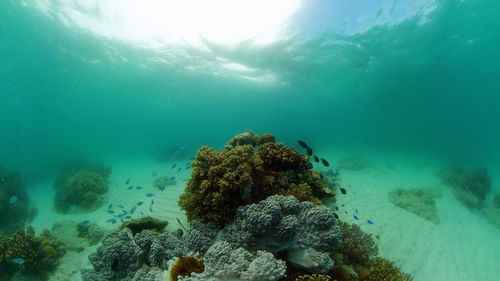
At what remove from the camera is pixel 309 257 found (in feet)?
11.2

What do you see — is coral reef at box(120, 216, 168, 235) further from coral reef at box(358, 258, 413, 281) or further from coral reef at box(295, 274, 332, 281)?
coral reef at box(358, 258, 413, 281)

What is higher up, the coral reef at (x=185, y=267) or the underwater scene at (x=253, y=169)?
the underwater scene at (x=253, y=169)

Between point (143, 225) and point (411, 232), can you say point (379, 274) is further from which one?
point (411, 232)

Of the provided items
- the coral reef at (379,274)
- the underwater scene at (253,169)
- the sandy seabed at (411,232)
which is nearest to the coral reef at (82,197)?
the underwater scene at (253,169)

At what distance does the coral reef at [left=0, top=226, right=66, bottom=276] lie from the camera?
6.59 m

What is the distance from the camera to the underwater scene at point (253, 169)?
388 cm

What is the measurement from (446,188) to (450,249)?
41.1ft

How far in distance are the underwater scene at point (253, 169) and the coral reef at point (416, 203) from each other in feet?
0.40

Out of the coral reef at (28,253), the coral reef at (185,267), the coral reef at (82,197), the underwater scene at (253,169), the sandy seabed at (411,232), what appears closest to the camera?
the coral reef at (185,267)

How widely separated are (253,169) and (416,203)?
500 inches

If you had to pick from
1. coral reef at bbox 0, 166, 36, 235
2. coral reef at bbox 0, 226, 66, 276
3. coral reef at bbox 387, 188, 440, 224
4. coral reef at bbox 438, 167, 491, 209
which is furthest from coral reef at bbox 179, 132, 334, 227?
coral reef at bbox 438, 167, 491, 209

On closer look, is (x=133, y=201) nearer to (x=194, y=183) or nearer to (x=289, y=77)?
(x=194, y=183)

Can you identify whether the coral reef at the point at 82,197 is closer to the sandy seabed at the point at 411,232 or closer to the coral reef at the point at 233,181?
the sandy seabed at the point at 411,232

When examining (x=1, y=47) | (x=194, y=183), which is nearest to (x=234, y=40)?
(x=194, y=183)
